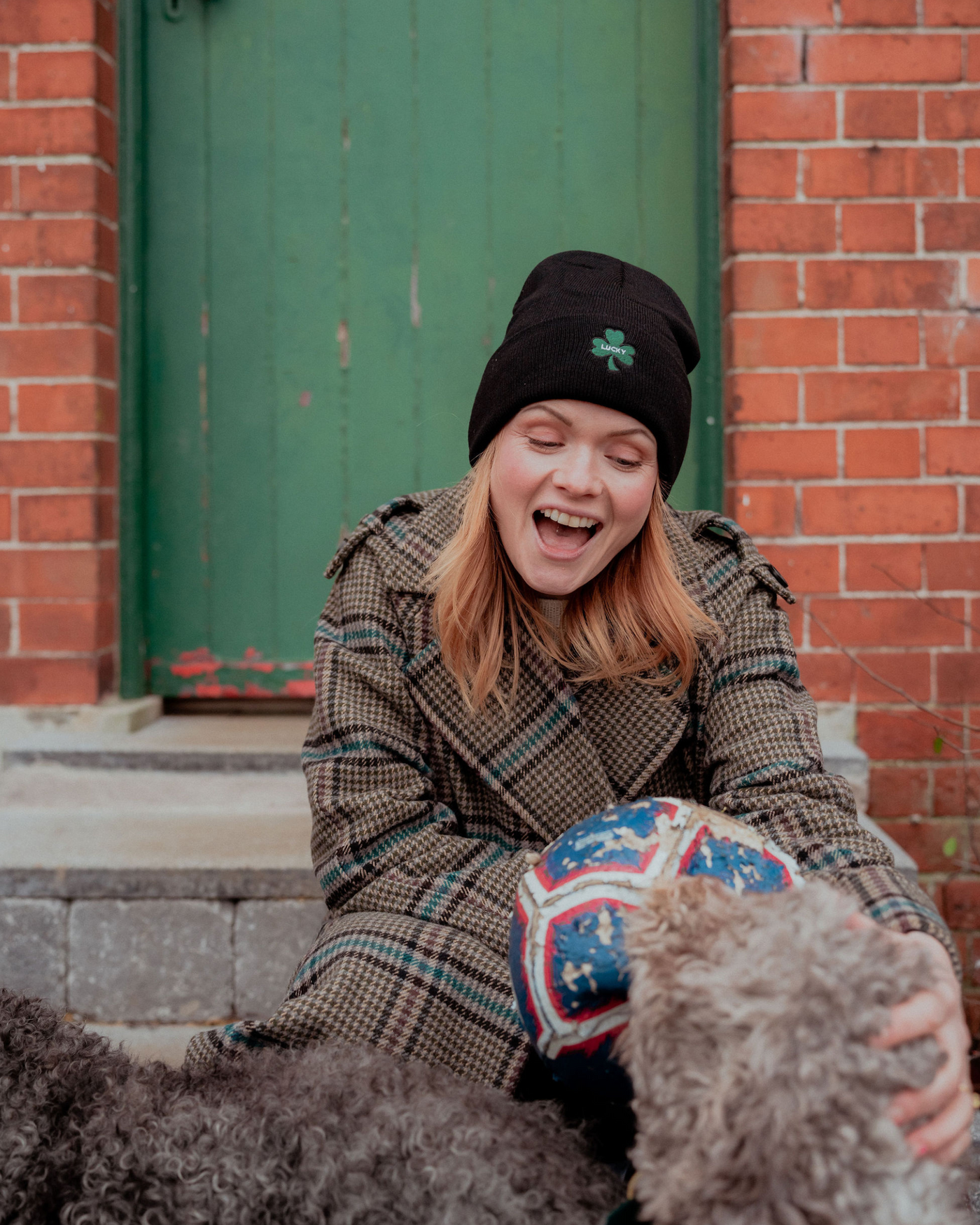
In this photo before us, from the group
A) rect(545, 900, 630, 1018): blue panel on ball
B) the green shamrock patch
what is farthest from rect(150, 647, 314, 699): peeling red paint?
rect(545, 900, 630, 1018): blue panel on ball

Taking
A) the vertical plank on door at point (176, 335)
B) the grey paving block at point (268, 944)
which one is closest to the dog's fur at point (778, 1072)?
the grey paving block at point (268, 944)

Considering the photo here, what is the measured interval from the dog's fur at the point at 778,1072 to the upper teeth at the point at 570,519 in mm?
864

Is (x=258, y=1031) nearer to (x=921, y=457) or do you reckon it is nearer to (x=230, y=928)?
(x=230, y=928)

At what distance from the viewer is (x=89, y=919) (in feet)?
7.88

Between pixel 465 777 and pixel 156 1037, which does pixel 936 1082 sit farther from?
pixel 156 1037

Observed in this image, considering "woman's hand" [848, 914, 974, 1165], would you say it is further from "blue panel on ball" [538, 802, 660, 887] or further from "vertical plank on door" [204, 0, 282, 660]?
"vertical plank on door" [204, 0, 282, 660]

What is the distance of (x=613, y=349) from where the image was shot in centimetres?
173

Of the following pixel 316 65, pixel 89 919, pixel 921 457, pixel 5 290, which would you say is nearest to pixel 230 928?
pixel 89 919

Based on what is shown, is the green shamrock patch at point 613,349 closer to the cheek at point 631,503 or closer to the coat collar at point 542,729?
the cheek at point 631,503

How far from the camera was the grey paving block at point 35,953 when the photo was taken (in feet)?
7.89

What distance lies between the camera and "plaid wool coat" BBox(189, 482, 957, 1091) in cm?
161

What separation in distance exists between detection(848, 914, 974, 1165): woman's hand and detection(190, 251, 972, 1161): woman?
53cm

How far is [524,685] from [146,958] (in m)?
1.16

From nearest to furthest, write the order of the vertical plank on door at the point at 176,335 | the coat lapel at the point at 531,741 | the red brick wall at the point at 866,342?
the coat lapel at the point at 531,741 < the red brick wall at the point at 866,342 < the vertical plank on door at the point at 176,335
